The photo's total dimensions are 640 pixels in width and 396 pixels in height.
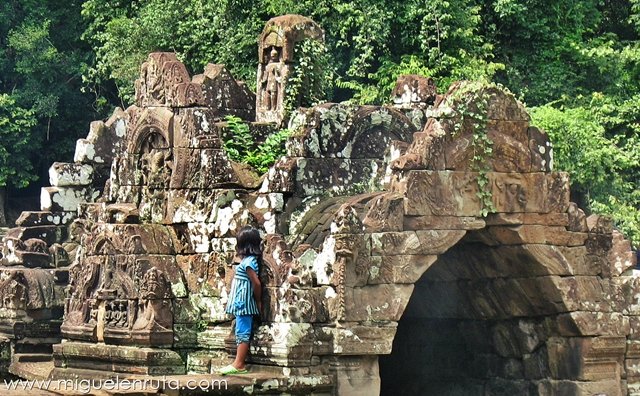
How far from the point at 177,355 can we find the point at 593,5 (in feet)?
71.9

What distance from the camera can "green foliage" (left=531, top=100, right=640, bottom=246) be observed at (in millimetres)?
33562

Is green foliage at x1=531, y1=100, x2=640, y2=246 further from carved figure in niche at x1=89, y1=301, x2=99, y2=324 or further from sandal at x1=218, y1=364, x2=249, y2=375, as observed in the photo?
sandal at x1=218, y1=364, x2=249, y2=375

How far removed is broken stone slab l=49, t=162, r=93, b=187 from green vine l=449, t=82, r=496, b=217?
7.00 m

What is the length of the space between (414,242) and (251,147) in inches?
112

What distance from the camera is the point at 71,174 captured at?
2403 cm

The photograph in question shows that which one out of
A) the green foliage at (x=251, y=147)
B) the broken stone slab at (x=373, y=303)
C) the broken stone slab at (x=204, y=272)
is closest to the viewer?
the broken stone slab at (x=373, y=303)

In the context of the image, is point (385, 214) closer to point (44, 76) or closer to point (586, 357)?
point (586, 357)

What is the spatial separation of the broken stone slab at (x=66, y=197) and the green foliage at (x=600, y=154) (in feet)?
38.1

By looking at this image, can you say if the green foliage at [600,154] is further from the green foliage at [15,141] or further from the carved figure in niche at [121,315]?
the carved figure in niche at [121,315]

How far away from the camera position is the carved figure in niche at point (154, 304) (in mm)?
19266

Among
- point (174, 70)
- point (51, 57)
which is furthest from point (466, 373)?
point (51, 57)

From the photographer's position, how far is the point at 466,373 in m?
21.8

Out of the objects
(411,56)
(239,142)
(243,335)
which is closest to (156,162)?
(239,142)

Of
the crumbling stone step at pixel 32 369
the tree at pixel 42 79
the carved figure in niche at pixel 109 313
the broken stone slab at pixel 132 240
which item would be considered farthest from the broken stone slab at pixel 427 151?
the tree at pixel 42 79
